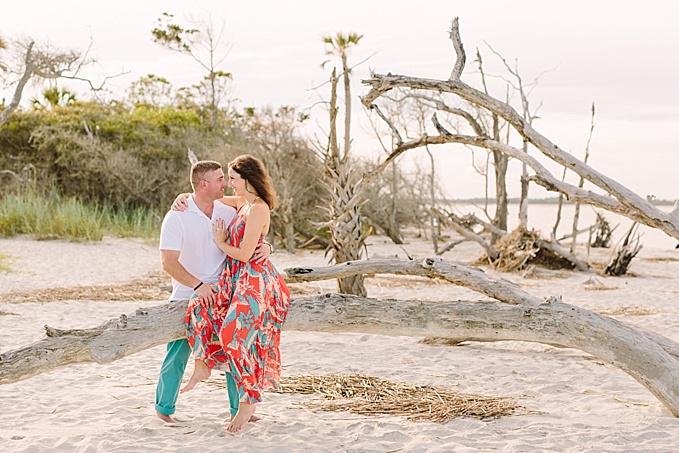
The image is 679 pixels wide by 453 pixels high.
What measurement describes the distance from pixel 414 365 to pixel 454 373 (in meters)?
0.44

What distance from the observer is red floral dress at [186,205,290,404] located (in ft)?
14.6

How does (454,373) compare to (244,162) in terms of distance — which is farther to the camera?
(454,373)

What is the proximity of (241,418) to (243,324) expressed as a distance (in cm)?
61

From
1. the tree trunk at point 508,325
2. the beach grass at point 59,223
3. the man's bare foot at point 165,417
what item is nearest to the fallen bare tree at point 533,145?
the tree trunk at point 508,325

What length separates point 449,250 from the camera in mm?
18812

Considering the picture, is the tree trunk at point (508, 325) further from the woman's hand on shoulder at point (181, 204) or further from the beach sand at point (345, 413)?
the woman's hand on shoulder at point (181, 204)

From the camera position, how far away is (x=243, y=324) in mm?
4461

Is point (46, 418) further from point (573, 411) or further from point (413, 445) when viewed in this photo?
point (573, 411)

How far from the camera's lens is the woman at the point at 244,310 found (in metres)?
4.46

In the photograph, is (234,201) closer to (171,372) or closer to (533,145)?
(171,372)

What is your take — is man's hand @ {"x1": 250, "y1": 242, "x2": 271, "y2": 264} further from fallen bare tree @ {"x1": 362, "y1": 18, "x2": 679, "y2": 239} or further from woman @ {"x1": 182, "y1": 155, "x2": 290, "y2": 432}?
fallen bare tree @ {"x1": 362, "y1": 18, "x2": 679, "y2": 239}

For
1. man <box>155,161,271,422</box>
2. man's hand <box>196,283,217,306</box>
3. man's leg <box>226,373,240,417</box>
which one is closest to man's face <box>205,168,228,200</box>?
man <box>155,161,271,422</box>

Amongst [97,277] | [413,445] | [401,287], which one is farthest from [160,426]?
[97,277]

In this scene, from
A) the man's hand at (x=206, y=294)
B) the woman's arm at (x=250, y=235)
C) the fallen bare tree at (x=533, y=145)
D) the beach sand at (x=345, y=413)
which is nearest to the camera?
the woman's arm at (x=250, y=235)
